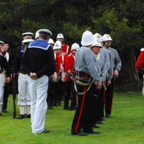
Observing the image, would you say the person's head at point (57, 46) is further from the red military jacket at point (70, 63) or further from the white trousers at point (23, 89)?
the white trousers at point (23, 89)

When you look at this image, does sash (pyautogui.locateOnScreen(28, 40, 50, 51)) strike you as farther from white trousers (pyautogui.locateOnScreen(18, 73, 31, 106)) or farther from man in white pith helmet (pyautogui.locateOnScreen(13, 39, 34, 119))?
white trousers (pyautogui.locateOnScreen(18, 73, 31, 106))

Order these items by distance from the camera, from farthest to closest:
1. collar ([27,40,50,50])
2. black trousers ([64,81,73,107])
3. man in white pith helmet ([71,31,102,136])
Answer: black trousers ([64,81,73,107]) → collar ([27,40,50,50]) → man in white pith helmet ([71,31,102,136])

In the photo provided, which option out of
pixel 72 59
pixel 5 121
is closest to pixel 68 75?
pixel 72 59

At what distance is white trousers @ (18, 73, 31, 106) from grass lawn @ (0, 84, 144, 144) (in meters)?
0.59

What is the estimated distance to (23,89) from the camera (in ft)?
36.4

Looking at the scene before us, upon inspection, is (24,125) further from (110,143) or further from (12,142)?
(110,143)

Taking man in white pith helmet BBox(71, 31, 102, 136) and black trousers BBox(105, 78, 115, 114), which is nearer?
man in white pith helmet BBox(71, 31, 102, 136)

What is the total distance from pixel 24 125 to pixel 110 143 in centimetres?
310

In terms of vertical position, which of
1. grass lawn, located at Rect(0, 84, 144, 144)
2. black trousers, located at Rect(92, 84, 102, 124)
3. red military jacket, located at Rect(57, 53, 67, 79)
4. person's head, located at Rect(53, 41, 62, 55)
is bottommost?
grass lawn, located at Rect(0, 84, 144, 144)

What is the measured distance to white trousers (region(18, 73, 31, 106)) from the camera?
36.1 feet

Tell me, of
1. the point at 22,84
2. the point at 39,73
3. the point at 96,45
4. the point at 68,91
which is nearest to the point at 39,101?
the point at 39,73

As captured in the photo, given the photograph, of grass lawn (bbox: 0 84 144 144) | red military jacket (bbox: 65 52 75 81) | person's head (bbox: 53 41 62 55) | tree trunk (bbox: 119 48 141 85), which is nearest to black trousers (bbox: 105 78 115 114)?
grass lawn (bbox: 0 84 144 144)

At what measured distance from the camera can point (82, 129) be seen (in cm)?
904

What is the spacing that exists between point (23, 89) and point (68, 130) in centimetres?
258
